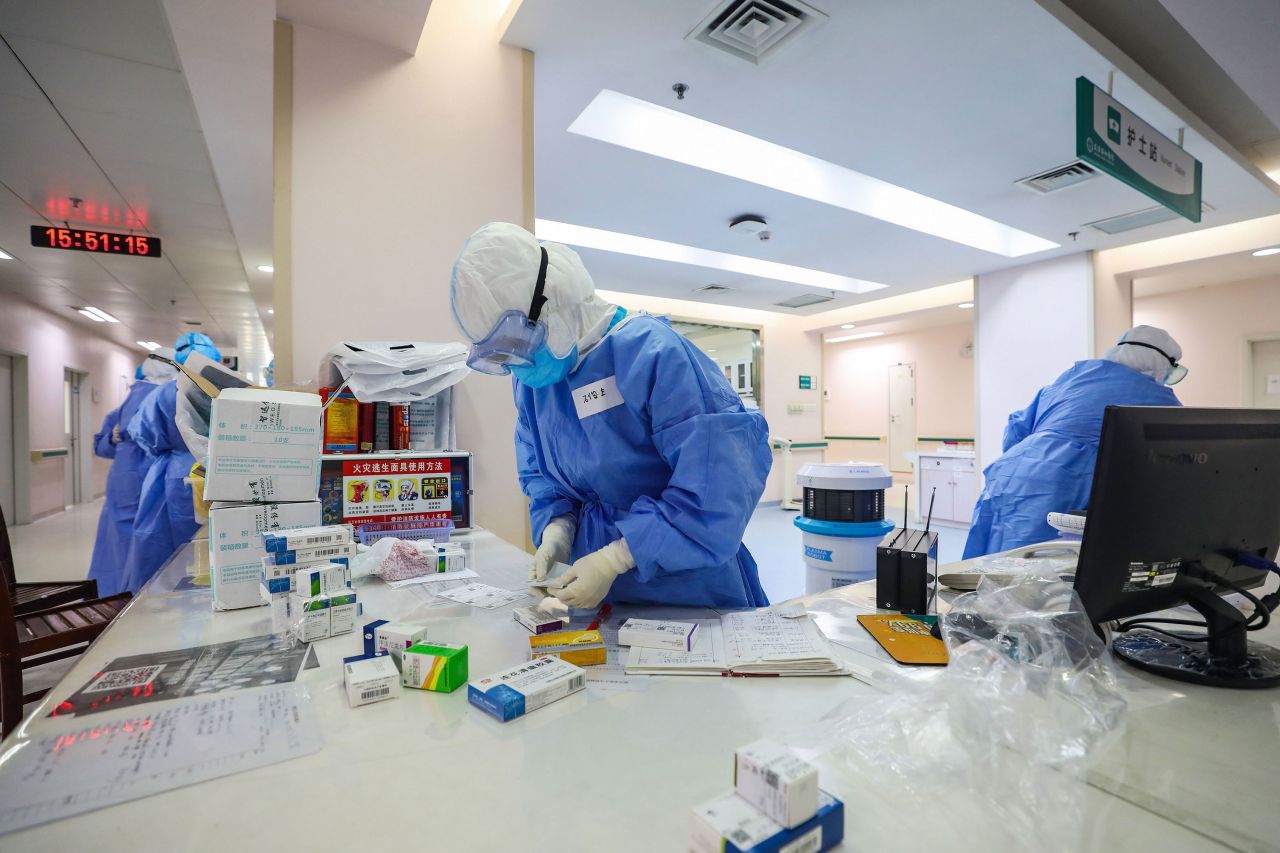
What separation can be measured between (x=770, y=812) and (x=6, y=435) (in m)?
9.79

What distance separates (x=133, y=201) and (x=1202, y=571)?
5.91m

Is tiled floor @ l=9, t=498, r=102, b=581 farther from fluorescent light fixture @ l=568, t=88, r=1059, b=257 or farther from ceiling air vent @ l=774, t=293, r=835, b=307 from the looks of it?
ceiling air vent @ l=774, t=293, r=835, b=307

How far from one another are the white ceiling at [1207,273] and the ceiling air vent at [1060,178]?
2266mm

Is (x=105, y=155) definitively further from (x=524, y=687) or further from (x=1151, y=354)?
(x=1151, y=354)

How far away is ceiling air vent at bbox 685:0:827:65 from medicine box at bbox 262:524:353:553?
221cm

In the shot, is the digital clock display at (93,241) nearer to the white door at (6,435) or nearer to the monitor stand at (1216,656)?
the white door at (6,435)

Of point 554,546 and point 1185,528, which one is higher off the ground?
point 1185,528

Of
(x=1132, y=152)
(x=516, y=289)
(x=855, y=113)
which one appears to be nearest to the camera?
(x=516, y=289)

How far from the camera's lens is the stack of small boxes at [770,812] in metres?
0.51

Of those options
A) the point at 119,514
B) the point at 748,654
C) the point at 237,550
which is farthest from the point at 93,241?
the point at 748,654

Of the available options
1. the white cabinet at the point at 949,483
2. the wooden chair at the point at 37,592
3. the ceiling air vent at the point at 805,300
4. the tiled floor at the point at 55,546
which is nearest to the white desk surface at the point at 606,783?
the wooden chair at the point at 37,592

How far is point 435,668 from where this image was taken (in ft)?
2.99

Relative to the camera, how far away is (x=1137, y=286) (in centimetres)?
639

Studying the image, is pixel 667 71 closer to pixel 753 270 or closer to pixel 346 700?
pixel 346 700
